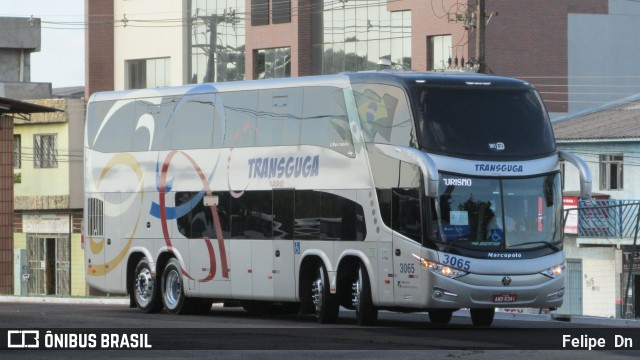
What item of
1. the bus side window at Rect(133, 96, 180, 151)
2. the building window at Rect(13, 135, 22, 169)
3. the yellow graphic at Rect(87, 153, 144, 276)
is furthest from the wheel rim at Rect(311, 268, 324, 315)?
the building window at Rect(13, 135, 22, 169)

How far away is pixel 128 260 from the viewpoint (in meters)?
31.0

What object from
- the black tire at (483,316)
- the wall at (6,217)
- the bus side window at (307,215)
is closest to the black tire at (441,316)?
the black tire at (483,316)

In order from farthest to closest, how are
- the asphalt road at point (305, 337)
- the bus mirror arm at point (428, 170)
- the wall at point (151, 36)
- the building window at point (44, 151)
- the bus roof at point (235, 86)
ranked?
the wall at point (151, 36) → the building window at point (44, 151) → the bus roof at point (235, 86) → the bus mirror arm at point (428, 170) → the asphalt road at point (305, 337)

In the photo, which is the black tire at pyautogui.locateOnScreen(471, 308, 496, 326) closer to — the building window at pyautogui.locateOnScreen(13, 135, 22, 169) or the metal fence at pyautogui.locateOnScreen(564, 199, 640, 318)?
the metal fence at pyautogui.locateOnScreen(564, 199, 640, 318)

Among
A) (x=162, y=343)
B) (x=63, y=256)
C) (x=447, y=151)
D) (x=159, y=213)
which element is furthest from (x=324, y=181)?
(x=63, y=256)

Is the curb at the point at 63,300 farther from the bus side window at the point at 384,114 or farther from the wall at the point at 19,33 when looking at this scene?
the wall at the point at 19,33

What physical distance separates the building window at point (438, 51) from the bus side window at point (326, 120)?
3615 centimetres

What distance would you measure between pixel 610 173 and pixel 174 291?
101 feet

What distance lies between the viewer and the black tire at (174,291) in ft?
97.2

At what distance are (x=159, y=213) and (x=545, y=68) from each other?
122 ft

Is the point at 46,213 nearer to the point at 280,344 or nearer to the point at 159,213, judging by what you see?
the point at 159,213

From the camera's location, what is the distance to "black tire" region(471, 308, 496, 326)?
84.0 ft

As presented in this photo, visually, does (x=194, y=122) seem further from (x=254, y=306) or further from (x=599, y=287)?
(x=599, y=287)

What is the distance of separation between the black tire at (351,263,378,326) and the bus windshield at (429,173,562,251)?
1.65 meters
